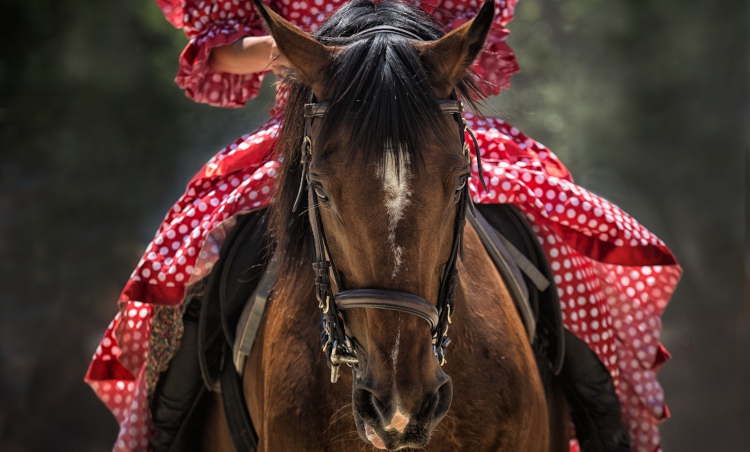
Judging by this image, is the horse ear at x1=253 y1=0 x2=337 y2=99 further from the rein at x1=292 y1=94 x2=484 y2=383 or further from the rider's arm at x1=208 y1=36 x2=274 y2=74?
the rider's arm at x1=208 y1=36 x2=274 y2=74

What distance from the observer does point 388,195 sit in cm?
172

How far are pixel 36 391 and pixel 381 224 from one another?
5921 millimetres

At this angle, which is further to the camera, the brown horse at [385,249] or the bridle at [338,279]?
the bridle at [338,279]

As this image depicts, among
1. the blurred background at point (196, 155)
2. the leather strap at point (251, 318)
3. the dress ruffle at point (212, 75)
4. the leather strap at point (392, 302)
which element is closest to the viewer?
the leather strap at point (392, 302)

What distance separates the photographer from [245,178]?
9.41 ft

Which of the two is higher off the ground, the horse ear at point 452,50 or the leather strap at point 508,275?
the horse ear at point 452,50

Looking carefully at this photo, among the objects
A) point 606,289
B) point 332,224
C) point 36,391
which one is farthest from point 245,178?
point 36,391

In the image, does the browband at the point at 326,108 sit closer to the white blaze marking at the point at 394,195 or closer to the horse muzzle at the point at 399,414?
the white blaze marking at the point at 394,195

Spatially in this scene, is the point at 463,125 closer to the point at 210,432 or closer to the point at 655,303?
the point at 655,303

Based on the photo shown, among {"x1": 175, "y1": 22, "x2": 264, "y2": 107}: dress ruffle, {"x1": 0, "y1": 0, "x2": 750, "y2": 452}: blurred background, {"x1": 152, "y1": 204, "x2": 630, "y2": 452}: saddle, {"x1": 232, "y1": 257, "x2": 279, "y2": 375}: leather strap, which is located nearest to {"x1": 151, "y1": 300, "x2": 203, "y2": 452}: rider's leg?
{"x1": 152, "y1": 204, "x2": 630, "y2": 452}: saddle

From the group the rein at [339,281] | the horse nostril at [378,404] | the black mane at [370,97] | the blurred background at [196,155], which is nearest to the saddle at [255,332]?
the black mane at [370,97]

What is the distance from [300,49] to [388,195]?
42cm

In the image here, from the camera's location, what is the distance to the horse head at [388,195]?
1.72 meters

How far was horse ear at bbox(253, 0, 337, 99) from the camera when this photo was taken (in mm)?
1850
